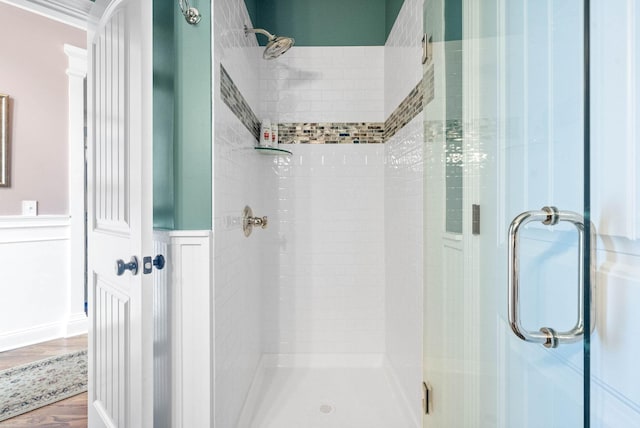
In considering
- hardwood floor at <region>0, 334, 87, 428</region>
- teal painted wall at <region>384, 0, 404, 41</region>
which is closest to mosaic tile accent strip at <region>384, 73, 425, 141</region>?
teal painted wall at <region>384, 0, 404, 41</region>

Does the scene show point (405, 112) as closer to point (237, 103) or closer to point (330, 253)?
point (237, 103)

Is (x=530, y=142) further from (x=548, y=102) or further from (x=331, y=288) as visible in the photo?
(x=331, y=288)

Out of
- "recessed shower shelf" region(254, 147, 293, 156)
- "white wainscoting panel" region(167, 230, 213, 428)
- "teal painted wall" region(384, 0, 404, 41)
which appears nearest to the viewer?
"white wainscoting panel" region(167, 230, 213, 428)

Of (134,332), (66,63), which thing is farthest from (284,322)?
(66,63)

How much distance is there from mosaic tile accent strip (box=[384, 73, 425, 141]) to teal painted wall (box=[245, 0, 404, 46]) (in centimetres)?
66

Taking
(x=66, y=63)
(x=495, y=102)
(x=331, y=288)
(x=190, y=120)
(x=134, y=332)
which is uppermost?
(x=66, y=63)

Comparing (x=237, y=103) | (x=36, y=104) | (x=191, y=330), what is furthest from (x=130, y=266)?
(x=36, y=104)

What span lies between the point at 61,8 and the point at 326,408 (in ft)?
7.26

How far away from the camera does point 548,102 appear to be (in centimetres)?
54

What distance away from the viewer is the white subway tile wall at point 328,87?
2.28m

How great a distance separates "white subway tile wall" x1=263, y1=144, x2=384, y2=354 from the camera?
7.55 feet

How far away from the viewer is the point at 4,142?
247 centimetres

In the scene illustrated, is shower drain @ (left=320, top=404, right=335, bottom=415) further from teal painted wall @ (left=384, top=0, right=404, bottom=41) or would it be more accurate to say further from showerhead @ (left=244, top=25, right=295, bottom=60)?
teal painted wall @ (left=384, top=0, right=404, bottom=41)

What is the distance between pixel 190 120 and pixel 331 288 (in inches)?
60.7
